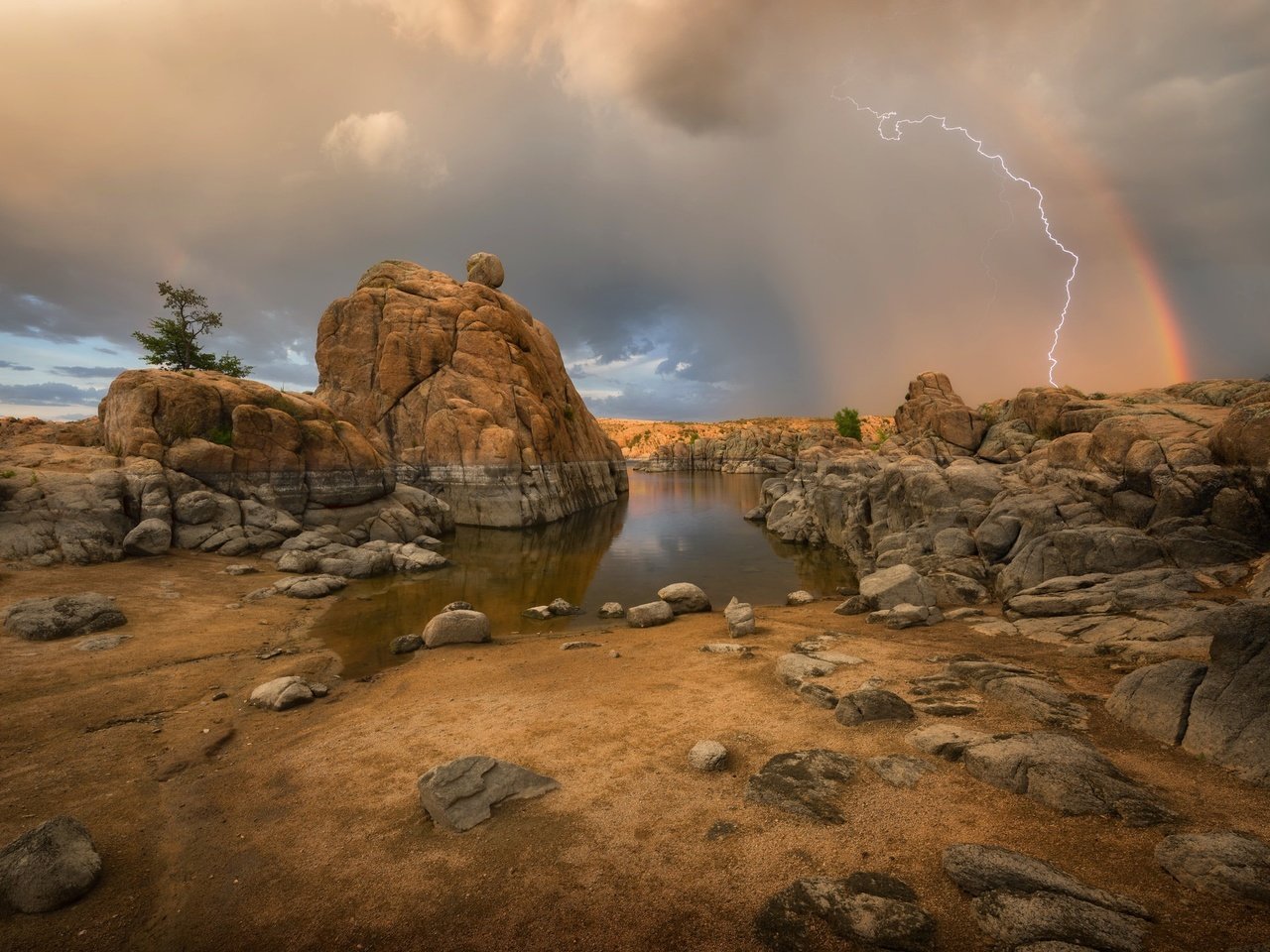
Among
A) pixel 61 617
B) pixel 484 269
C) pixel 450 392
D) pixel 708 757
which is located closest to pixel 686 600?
pixel 708 757

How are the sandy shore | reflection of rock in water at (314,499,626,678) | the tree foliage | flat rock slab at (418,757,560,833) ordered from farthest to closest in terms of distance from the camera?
the tree foliage → reflection of rock in water at (314,499,626,678) → flat rock slab at (418,757,560,833) → the sandy shore

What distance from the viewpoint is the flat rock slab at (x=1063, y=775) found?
5363mm

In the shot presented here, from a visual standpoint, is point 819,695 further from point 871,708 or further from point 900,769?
point 900,769

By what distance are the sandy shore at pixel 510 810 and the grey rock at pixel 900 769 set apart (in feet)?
0.47

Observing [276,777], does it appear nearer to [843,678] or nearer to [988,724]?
[843,678]

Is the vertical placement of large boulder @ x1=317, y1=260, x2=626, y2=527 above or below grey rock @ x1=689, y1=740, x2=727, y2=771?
above

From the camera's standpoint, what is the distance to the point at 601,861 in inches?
213

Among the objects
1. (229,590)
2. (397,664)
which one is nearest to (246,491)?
(229,590)

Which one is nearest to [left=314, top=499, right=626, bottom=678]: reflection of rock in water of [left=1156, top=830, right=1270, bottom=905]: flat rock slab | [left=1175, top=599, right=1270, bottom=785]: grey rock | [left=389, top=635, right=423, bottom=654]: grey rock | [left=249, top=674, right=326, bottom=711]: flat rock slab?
[left=389, top=635, right=423, bottom=654]: grey rock

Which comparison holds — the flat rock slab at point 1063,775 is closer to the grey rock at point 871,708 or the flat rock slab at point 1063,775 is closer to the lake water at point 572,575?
the grey rock at point 871,708

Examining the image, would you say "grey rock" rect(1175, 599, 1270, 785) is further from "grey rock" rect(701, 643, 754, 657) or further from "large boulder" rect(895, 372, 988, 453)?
"large boulder" rect(895, 372, 988, 453)

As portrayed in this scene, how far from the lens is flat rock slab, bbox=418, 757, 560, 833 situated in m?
6.12

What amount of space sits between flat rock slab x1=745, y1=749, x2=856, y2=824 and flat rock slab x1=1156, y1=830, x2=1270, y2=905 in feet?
8.98

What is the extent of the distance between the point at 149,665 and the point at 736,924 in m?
14.3
